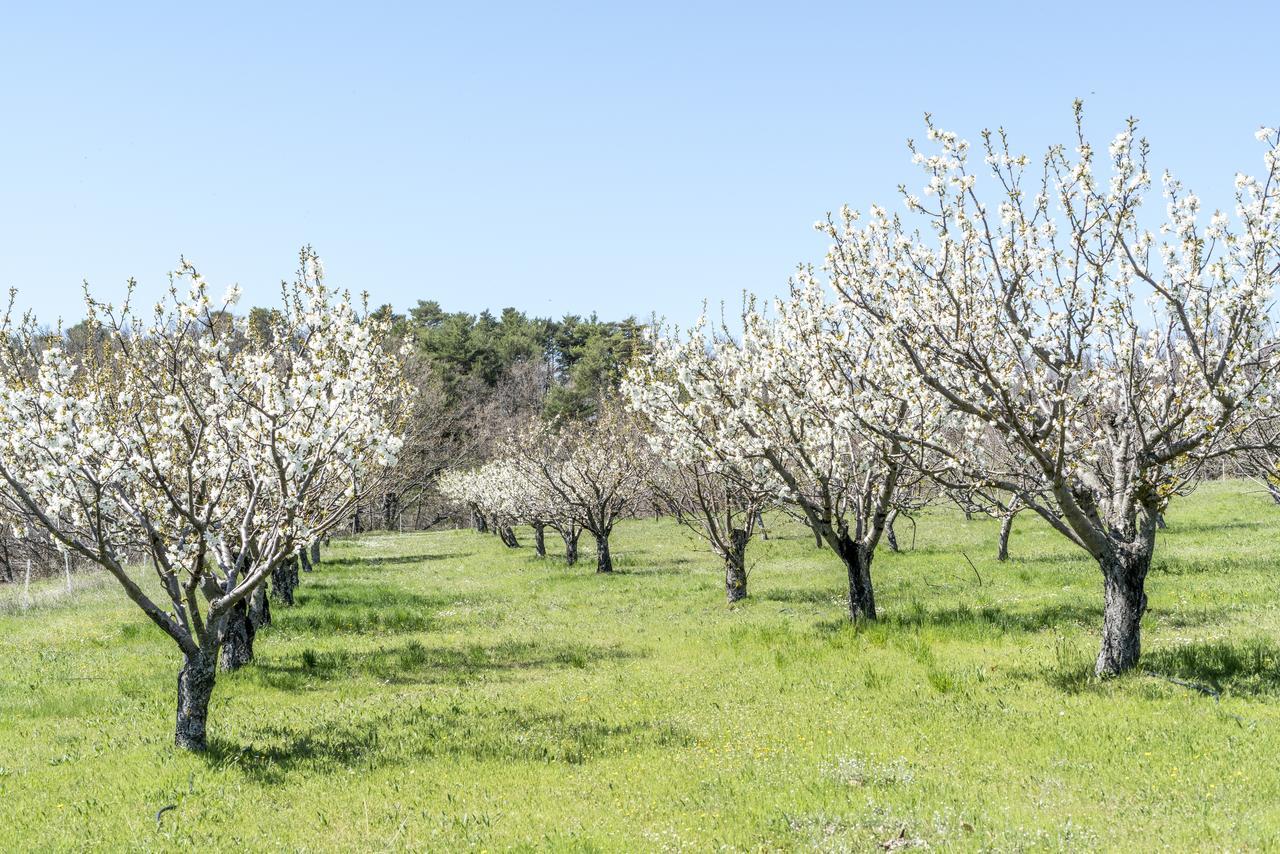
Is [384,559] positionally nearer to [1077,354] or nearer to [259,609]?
[259,609]

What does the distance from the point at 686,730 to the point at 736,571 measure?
13.6 meters

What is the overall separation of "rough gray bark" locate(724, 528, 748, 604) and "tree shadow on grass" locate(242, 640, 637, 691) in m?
6.85

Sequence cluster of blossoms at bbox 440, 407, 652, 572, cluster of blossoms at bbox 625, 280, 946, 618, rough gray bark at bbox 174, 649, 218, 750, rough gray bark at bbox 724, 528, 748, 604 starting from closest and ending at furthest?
rough gray bark at bbox 174, 649, 218, 750, cluster of blossoms at bbox 625, 280, 946, 618, rough gray bark at bbox 724, 528, 748, 604, cluster of blossoms at bbox 440, 407, 652, 572

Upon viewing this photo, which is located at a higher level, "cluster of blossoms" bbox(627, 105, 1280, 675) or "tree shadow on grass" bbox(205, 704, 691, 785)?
"cluster of blossoms" bbox(627, 105, 1280, 675)

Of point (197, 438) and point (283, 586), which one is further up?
point (197, 438)

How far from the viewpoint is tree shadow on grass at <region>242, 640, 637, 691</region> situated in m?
17.1

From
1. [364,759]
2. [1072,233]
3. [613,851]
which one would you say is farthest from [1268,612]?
[364,759]

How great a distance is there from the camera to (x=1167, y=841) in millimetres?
7555

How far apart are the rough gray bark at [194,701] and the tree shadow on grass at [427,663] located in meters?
4.47

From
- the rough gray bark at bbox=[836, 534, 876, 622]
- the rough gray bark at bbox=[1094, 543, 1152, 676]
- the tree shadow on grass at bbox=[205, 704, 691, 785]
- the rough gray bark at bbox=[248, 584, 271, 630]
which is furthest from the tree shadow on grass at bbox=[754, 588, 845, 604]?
the rough gray bark at bbox=[248, 584, 271, 630]

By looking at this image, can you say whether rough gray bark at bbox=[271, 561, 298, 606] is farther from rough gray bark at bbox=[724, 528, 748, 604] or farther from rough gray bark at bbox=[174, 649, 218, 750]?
rough gray bark at bbox=[174, 649, 218, 750]

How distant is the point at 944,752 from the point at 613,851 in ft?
14.9

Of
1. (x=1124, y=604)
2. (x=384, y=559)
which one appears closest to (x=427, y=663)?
(x=1124, y=604)

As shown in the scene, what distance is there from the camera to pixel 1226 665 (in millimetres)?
12867
